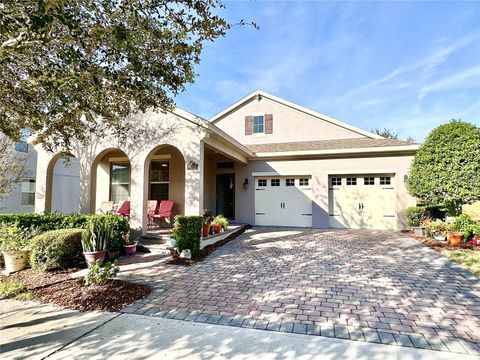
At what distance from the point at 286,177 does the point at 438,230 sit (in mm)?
6011

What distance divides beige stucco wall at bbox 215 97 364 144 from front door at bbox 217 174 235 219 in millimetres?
2902

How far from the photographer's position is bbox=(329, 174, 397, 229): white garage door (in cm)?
1109

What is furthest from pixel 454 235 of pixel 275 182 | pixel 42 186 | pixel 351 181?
pixel 42 186

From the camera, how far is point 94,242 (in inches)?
225

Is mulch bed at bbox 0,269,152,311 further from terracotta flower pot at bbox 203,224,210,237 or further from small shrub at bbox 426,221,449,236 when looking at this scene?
small shrub at bbox 426,221,449,236

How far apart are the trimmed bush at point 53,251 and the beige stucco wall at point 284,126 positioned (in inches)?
408

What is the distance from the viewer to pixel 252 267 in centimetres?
591

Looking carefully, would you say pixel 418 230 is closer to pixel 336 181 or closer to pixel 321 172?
pixel 336 181

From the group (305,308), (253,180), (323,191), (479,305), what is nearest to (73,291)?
(305,308)

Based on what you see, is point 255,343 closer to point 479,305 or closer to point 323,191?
point 479,305

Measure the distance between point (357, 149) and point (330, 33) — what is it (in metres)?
4.70

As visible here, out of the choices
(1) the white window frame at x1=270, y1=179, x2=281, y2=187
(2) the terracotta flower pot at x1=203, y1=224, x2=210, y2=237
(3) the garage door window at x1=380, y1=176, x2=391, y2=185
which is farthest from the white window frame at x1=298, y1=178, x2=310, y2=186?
(2) the terracotta flower pot at x1=203, y1=224, x2=210, y2=237

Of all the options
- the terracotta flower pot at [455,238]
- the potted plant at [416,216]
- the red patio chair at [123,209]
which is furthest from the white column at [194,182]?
the potted plant at [416,216]

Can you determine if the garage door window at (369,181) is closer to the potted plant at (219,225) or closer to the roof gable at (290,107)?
the roof gable at (290,107)
